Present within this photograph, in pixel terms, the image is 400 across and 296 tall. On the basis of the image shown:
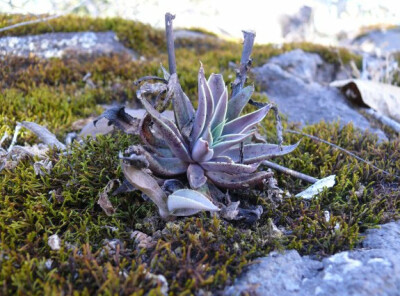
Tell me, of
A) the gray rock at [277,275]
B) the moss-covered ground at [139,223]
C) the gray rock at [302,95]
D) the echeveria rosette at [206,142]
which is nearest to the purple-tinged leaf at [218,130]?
the echeveria rosette at [206,142]

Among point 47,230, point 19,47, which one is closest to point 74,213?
point 47,230

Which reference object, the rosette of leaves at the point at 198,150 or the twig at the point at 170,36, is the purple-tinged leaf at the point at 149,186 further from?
the twig at the point at 170,36

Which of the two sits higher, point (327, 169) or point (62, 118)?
point (327, 169)

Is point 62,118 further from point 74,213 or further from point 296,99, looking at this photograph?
point 296,99

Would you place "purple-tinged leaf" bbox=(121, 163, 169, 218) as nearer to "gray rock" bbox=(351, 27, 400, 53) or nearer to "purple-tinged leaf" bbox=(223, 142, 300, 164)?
"purple-tinged leaf" bbox=(223, 142, 300, 164)

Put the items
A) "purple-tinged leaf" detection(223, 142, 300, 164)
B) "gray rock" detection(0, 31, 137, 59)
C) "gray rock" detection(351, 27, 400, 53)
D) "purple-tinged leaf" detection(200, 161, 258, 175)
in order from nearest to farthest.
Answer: "purple-tinged leaf" detection(200, 161, 258, 175)
"purple-tinged leaf" detection(223, 142, 300, 164)
"gray rock" detection(0, 31, 137, 59)
"gray rock" detection(351, 27, 400, 53)

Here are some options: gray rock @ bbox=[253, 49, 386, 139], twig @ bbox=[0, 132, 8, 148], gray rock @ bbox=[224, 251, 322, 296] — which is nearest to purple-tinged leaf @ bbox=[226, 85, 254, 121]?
gray rock @ bbox=[224, 251, 322, 296]

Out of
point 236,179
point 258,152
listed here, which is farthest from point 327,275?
point 258,152
